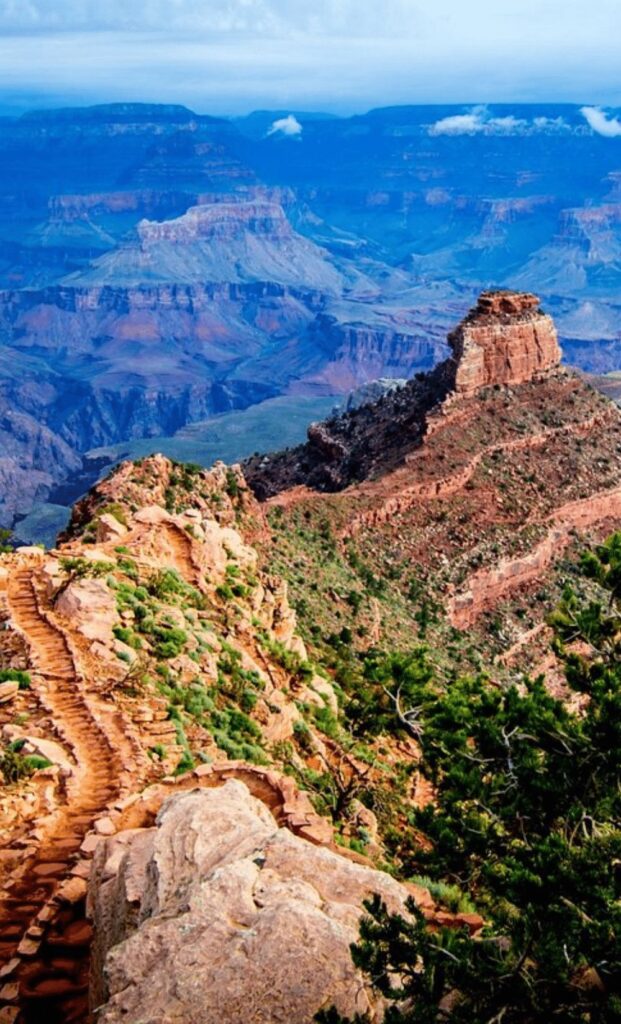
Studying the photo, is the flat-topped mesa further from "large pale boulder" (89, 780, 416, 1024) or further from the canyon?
"large pale boulder" (89, 780, 416, 1024)

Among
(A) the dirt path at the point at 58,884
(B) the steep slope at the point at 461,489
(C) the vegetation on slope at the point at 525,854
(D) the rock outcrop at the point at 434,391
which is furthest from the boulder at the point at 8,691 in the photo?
(D) the rock outcrop at the point at 434,391

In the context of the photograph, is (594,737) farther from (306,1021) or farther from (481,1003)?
(306,1021)

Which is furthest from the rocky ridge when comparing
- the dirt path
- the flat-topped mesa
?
the flat-topped mesa

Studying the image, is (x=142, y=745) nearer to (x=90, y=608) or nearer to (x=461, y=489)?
(x=90, y=608)

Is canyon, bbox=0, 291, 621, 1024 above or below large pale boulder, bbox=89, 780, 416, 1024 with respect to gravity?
below

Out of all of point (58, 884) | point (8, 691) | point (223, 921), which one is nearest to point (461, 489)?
point (8, 691)

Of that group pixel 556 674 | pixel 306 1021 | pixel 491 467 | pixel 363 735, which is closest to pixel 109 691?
pixel 363 735
